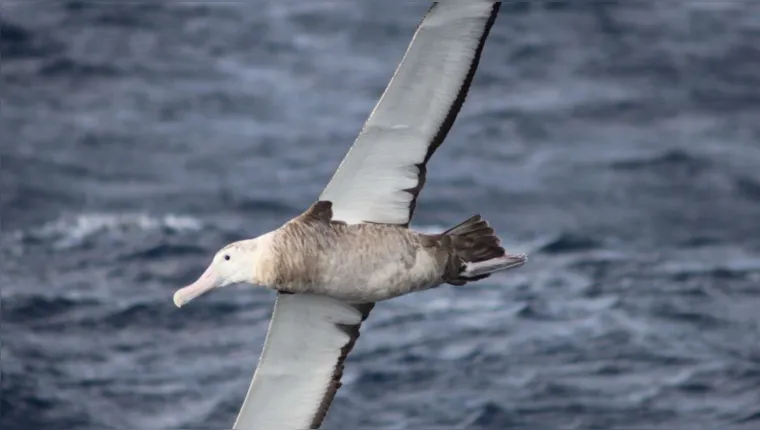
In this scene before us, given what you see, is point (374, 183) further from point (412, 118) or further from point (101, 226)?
point (101, 226)

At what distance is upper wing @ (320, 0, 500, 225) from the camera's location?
8086 mm

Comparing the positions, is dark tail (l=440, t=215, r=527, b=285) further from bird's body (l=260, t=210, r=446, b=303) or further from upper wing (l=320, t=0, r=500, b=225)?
upper wing (l=320, t=0, r=500, b=225)

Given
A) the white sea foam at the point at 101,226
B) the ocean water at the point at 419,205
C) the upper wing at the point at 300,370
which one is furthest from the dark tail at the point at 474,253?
the white sea foam at the point at 101,226

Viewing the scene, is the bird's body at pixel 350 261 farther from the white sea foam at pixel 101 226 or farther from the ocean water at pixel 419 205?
the white sea foam at pixel 101 226

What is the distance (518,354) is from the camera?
45.0 ft

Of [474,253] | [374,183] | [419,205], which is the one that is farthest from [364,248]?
[419,205]

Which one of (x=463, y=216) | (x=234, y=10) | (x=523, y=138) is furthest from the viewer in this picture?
(x=234, y=10)

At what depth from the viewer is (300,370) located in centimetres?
897

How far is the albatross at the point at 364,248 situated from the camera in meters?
8.23

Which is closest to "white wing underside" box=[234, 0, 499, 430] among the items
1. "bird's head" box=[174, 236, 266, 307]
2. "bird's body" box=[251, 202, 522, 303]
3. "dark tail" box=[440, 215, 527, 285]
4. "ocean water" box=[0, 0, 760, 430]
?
"bird's body" box=[251, 202, 522, 303]

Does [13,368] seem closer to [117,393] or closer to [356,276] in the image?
[117,393]

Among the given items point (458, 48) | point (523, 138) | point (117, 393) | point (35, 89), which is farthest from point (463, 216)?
point (458, 48)

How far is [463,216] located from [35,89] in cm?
649

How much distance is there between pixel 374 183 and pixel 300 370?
3.74 feet
